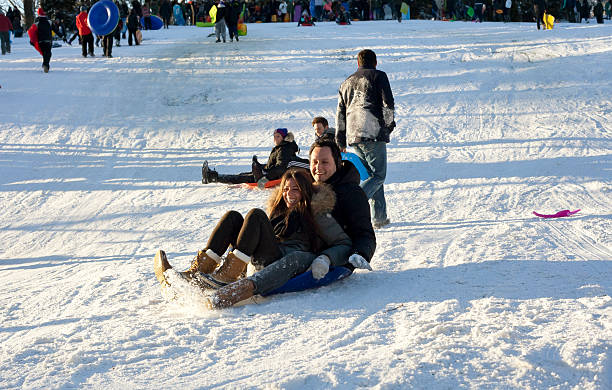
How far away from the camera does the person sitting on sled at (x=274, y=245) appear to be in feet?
14.3

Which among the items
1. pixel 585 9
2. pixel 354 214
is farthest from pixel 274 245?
pixel 585 9

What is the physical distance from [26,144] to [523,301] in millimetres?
9809

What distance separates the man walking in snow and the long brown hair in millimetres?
1676

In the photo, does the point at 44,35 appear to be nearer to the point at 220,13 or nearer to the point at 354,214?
the point at 220,13

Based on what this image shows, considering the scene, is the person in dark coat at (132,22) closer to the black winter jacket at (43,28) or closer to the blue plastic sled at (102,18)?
the blue plastic sled at (102,18)

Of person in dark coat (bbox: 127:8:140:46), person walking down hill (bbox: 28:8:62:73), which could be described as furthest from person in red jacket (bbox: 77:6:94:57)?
person in dark coat (bbox: 127:8:140:46)

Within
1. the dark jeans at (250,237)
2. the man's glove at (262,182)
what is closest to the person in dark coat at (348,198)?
the dark jeans at (250,237)

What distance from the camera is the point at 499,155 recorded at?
9844 millimetres

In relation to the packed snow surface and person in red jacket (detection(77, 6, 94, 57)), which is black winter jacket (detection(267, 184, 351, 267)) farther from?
person in red jacket (detection(77, 6, 94, 57))

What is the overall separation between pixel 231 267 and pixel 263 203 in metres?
3.57

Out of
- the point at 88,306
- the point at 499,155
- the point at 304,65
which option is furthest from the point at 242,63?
the point at 88,306

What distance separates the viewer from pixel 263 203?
26.3ft

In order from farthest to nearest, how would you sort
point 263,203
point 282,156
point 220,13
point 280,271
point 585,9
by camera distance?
point 585,9 → point 220,13 → point 282,156 → point 263,203 → point 280,271

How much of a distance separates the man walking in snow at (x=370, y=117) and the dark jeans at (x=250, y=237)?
2.02 metres
